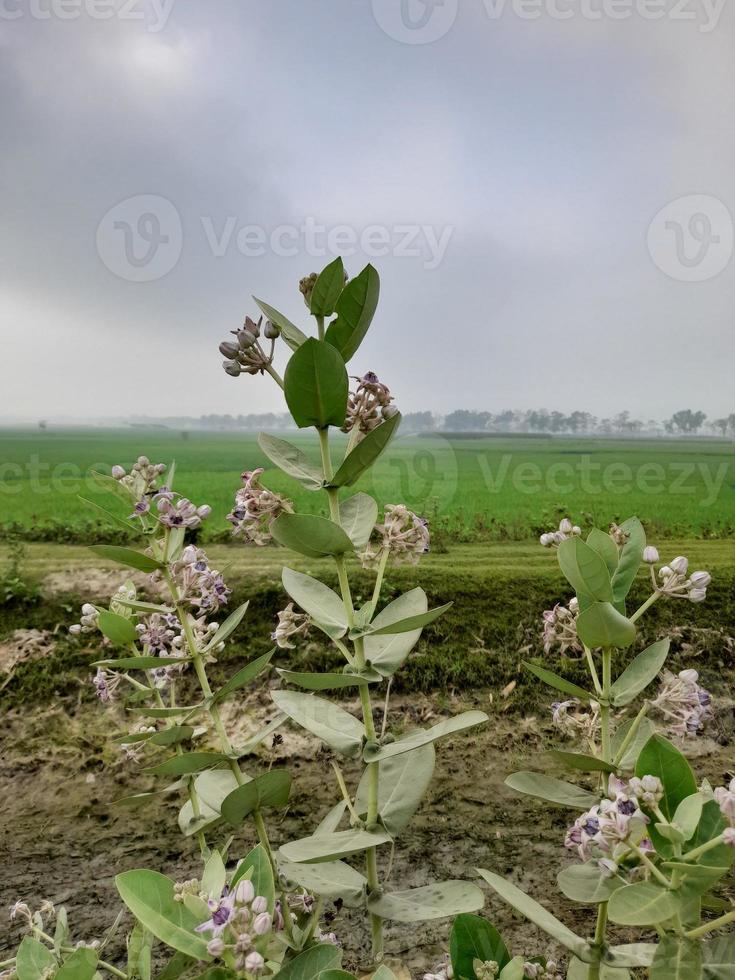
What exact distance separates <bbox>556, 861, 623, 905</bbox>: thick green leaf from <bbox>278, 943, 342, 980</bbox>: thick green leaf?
10.0 inches

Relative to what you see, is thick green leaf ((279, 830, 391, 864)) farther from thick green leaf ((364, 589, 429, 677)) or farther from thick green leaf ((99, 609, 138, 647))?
thick green leaf ((99, 609, 138, 647))

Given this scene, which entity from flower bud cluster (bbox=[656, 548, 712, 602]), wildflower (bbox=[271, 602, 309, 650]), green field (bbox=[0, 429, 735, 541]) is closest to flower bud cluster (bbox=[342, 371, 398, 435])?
wildflower (bbox=[271, 602, 309, 650])

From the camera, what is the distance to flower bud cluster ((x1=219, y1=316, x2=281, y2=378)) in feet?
2.45

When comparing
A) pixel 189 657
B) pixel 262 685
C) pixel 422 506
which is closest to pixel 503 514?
pixel 422 506

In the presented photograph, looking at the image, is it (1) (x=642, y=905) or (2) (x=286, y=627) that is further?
(2) (x=286, y=627)

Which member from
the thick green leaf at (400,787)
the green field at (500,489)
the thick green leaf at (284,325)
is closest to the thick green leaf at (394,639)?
the thick green leaf at (400,787)

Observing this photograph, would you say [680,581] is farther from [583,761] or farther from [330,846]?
[330,846]

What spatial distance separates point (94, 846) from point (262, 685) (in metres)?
0.65

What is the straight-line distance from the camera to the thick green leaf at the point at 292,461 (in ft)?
2.64

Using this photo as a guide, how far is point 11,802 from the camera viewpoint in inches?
69.1

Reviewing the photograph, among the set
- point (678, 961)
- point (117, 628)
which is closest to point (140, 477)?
point (117, 628)

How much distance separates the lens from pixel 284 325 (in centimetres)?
78

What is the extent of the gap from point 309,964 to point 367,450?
54cm

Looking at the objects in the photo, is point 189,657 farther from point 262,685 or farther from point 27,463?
point 27,463
